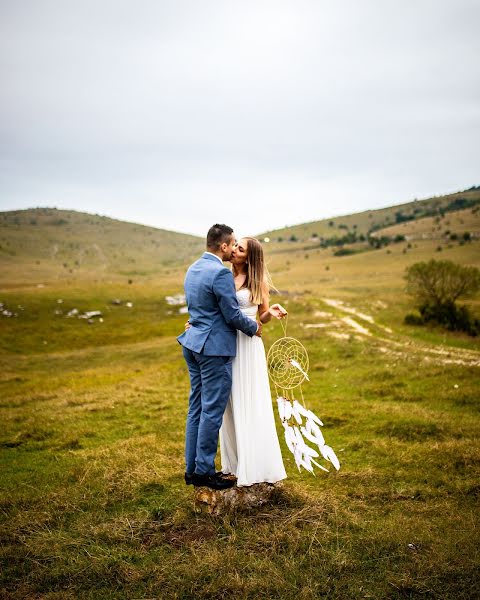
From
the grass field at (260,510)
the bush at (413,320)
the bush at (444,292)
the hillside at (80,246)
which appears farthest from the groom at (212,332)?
the hillside at (80,246)

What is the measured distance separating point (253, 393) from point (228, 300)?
1454 millimetres

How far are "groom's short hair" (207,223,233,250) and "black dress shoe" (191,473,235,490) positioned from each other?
3274 millimetres

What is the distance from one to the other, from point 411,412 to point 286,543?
6945 millimetres

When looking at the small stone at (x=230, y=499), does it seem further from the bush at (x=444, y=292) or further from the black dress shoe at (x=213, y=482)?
the bush at (x=444, y=292)

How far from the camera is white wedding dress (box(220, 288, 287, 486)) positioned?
6.00m

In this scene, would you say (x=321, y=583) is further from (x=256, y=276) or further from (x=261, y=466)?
(x=256, y=276)

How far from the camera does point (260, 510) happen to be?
19.9ft

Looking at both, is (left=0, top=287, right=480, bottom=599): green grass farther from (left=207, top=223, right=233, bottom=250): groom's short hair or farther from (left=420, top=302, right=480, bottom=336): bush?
(left=420, top=302, right=480, bottom=336): bush

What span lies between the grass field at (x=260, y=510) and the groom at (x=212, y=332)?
3.83 ft

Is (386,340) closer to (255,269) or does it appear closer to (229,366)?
(255,269)

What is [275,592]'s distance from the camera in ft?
14.5

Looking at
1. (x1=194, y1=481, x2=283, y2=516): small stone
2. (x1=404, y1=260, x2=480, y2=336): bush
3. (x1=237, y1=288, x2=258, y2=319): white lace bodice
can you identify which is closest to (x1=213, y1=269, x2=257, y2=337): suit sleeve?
(x1=237, y1=288, x2=258, y2=319): white lace bodice

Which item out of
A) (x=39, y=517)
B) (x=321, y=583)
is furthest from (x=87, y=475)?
(x=321, y=583)

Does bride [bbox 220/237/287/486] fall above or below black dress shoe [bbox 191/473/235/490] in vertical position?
A: above
